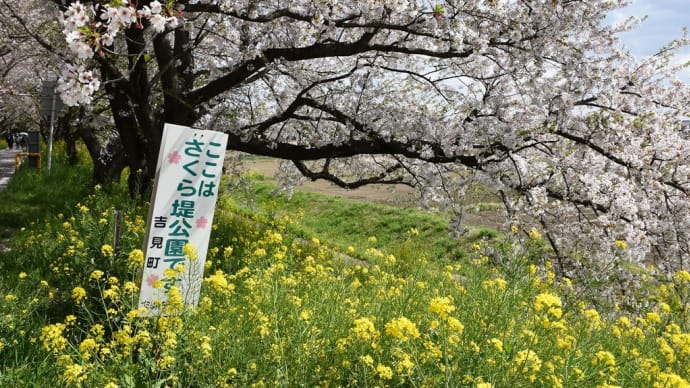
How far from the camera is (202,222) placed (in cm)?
389

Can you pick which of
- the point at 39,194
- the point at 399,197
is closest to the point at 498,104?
the point at 399,197

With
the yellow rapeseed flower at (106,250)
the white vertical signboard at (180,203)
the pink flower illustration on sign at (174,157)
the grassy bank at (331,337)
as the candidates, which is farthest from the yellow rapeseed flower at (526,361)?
the yellow rapeseed flower at (106,250)

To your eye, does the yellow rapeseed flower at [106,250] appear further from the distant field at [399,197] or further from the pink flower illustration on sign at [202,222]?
the distant field at [399,197]

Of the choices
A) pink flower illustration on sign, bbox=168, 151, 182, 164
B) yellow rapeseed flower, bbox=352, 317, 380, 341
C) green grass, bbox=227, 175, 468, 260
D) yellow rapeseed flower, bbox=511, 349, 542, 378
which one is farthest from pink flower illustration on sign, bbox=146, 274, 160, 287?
green grass, bbox=227, 175, 468, 260

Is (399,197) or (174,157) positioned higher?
(174,157)

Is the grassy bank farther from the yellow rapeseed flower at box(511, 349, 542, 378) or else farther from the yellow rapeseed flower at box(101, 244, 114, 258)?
Result: the yellow rapeseed flower at box(101, 244, 114, 258)

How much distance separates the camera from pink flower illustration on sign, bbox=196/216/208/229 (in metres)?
3.87

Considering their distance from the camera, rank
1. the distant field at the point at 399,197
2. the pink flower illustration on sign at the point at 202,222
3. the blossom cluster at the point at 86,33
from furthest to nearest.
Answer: the distant field at the point at 399,197, the pink flower illustration on sign at the point at 202,222, the blossom cluster at the point at 86,33

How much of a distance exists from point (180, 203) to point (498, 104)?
3860mm

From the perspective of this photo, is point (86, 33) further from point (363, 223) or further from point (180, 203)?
point (363, 223)

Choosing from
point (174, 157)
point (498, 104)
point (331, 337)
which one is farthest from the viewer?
point (498, 104)

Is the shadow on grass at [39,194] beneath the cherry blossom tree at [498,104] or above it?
beneath

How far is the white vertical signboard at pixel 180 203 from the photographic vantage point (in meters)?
3.58

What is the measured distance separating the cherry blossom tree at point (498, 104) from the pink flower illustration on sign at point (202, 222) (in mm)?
1730
